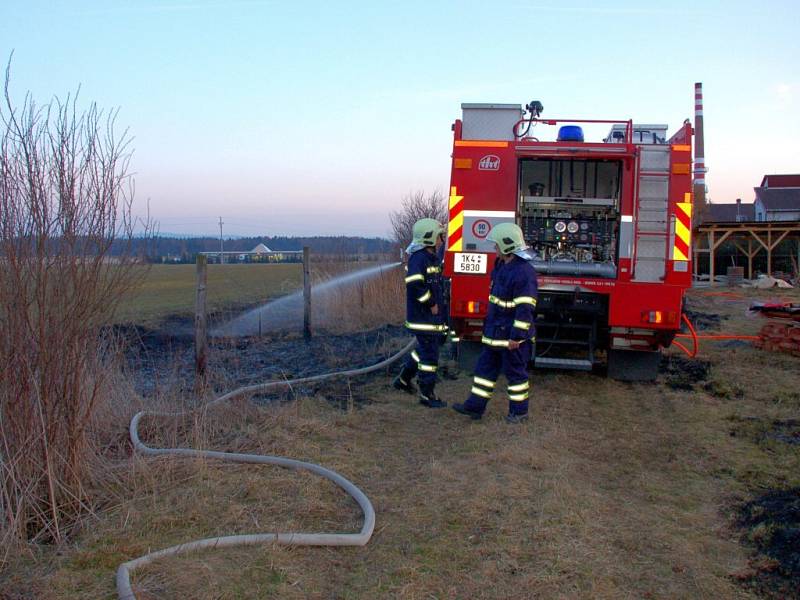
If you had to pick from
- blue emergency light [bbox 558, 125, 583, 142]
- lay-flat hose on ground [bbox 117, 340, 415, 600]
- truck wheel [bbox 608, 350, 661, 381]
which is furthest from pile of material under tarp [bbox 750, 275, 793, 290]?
lay-flat hose on ground [bbox 117, 340, 415, 600]

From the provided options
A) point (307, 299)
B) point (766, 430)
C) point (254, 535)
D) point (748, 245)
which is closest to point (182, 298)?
point (307, 299)

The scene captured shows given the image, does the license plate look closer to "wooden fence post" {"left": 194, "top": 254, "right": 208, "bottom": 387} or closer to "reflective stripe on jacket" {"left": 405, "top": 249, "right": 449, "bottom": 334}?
"reflective stripe on jacket" {"left": 405, "top": 249, "right": 449, "bottom": 334}

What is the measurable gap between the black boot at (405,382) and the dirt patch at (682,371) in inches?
121

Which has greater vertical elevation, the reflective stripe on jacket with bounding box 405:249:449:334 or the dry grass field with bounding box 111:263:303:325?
the reflective stripe on jacket with bounding box 405:249:449:334

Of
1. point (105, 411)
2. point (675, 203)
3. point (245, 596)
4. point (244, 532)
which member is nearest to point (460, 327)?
point (675, 203)

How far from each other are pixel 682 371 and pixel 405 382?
13.1 ft

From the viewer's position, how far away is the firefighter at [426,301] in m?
7.03

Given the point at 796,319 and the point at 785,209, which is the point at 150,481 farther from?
the point at 785,209

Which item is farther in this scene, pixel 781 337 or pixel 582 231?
pixel 781 337

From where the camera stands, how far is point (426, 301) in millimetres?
7004

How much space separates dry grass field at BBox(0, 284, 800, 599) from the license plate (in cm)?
151

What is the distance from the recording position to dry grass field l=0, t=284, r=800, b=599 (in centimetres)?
343

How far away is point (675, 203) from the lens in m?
7.56

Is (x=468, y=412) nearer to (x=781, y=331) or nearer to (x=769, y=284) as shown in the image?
(x=781, y=331)
